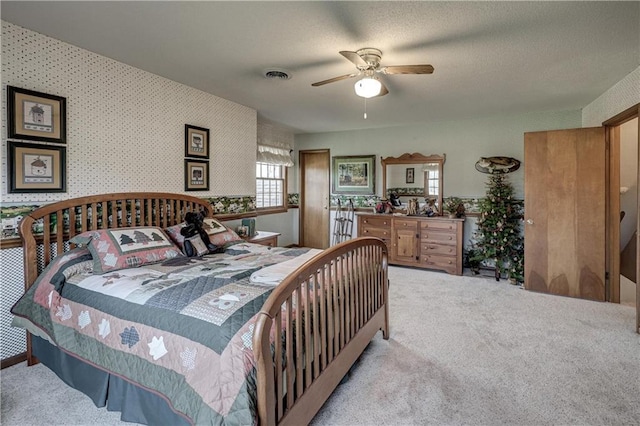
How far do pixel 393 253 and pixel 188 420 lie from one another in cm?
448

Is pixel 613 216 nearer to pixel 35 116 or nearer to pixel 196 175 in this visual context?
pixel 196 175

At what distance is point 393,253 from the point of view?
5570mm

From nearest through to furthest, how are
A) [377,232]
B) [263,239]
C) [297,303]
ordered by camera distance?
[297,303], [263,239], [377,232]

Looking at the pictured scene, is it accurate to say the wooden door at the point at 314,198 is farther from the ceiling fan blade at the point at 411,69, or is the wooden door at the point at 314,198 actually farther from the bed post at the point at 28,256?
the bed post at the point at 28,256

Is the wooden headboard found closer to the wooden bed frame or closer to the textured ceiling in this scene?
the wooden bed frame

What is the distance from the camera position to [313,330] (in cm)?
184

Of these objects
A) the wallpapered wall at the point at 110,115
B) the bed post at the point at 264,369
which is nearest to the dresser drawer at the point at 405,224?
the wallpapered wall at the point at 110,115

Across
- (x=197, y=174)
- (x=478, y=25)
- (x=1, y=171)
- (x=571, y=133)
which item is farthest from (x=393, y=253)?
(x=1, y=171)

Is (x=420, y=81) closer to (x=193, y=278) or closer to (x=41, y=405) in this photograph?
(x=193, y=278)

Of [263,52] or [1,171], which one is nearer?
[1,171]

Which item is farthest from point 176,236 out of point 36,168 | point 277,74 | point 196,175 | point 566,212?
point 566,212

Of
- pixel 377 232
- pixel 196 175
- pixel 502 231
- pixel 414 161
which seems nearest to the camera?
pixel 196 175

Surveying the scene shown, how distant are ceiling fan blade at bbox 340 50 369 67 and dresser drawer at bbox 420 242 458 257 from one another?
332 centimetres

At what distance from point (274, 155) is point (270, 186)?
2.00 feet
